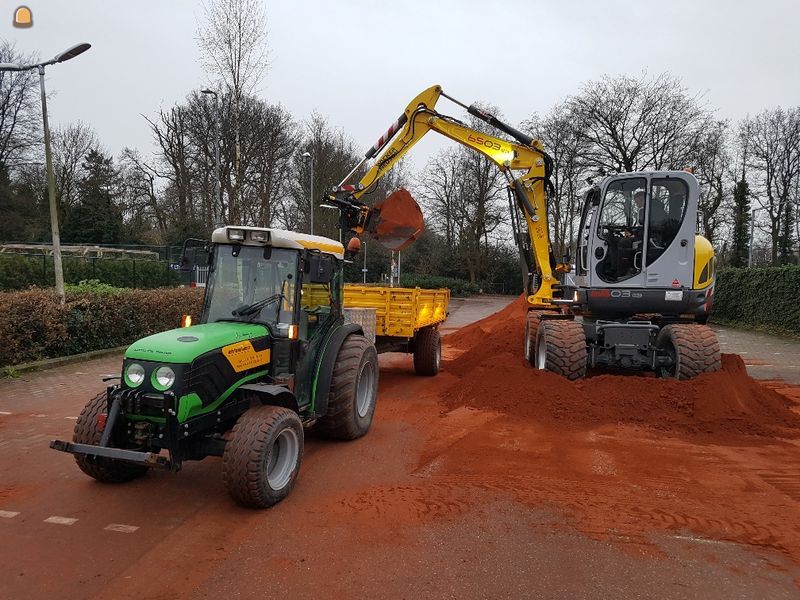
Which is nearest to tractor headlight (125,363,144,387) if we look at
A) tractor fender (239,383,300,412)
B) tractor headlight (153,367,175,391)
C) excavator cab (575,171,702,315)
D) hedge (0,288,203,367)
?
tractor headlight (153,367,175,391)

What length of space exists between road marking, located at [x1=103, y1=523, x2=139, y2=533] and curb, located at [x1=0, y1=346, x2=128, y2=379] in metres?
6.81

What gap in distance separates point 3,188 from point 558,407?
37.6 m

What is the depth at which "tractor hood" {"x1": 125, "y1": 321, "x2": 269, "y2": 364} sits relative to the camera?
434 centimetres

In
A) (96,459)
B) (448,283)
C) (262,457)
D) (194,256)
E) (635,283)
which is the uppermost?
(194,256)

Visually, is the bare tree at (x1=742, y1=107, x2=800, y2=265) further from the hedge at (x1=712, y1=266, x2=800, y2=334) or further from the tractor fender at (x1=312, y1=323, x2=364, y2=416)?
the tractor fender at (x1=312, y1=323, x2=364, y2=416)

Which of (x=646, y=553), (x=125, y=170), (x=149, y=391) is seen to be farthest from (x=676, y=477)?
(x=125, y=170)

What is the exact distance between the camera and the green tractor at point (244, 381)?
4273 millimetres

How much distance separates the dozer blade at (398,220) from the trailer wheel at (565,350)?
325cm

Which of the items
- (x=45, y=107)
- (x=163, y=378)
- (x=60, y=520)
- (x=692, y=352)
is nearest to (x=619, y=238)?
(x=692, y=352)

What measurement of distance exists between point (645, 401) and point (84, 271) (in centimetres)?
2167

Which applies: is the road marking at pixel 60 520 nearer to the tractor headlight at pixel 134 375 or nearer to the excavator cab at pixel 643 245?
the tractor headlight at pixel 134 375

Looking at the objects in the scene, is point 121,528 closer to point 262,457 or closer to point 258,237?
point 262,457

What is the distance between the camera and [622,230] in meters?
8.71

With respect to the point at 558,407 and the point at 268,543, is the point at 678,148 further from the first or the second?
the point at 268,543
